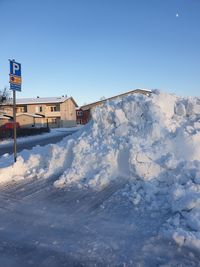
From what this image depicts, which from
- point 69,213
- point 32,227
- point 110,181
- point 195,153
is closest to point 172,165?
point 195,153

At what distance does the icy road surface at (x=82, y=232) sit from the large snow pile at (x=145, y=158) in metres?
0.30

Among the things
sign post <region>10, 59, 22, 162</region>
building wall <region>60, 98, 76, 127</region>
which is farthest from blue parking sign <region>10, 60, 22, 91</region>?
building wall <region>60, 98, 76, 127</region>

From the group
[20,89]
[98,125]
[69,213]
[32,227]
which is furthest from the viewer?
[20,89]

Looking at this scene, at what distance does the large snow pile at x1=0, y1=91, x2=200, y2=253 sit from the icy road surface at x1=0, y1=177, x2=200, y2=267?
304mm

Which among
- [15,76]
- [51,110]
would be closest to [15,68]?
[15,76]

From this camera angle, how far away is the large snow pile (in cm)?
548

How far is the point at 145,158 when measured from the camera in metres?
7.16

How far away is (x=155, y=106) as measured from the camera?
8.67 meters

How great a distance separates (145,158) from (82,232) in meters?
2.68

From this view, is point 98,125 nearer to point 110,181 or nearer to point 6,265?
point 110,181

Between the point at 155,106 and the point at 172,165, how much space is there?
95.9 inches

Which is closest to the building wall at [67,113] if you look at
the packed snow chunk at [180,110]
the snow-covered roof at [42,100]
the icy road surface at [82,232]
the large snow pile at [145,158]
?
the snow-covered roof at [42,100]

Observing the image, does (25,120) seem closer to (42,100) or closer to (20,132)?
(42,100)

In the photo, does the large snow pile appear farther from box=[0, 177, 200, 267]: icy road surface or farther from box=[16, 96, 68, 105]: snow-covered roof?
box=[16, 96, 68, 105]: snow-covered roof
